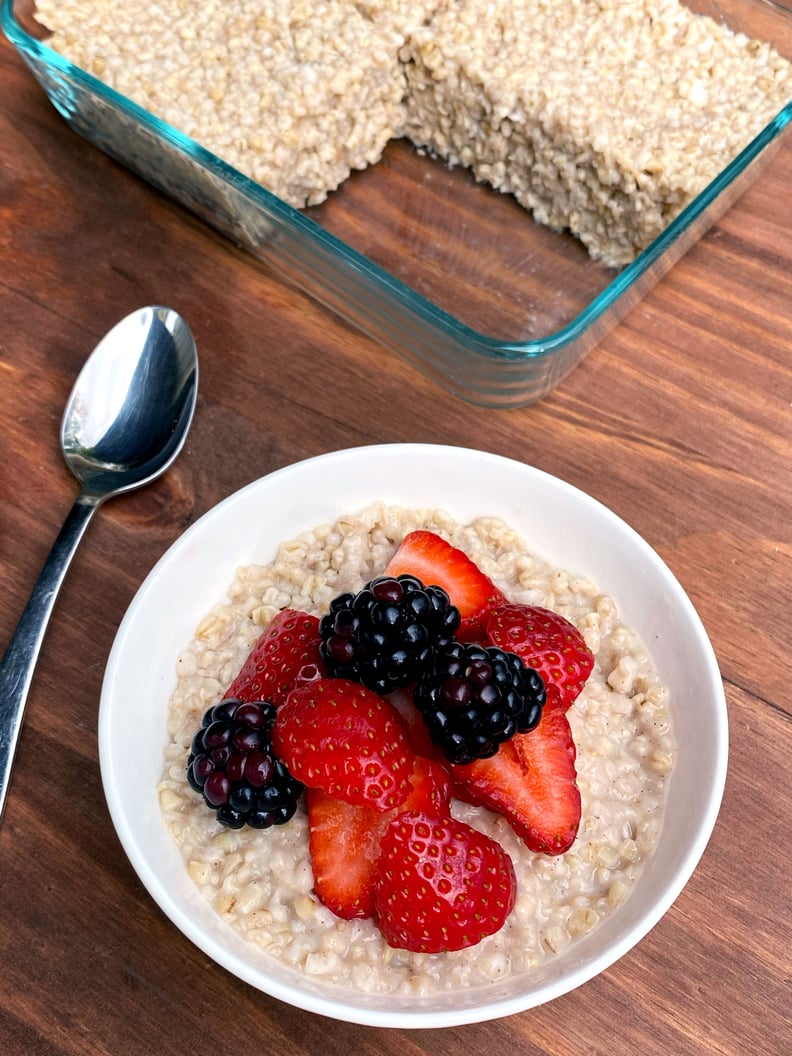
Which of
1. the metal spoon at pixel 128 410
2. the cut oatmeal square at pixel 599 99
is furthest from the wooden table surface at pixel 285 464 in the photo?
the cut oatmeal square at pixel 599 99

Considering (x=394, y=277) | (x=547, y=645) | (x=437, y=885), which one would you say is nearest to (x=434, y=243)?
(x=394, y=277)

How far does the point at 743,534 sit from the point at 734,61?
0.86 m

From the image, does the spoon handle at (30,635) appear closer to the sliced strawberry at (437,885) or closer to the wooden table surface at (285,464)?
the wooden table surface at (285,464)

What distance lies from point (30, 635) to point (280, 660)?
40cm

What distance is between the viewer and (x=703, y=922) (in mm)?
1275

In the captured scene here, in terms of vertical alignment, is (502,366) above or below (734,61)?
below

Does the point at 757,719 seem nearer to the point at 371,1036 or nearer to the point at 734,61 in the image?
the point at 371,1036

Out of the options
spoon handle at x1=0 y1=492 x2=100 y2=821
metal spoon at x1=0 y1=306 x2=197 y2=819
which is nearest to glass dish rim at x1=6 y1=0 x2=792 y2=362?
metal spoon at x1=0 y1=306 x2=197 y2=819

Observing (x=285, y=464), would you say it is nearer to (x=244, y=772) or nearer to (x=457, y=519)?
(x=457, y=519)

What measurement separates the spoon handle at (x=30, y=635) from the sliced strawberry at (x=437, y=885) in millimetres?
527

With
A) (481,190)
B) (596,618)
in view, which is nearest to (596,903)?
(596,618)

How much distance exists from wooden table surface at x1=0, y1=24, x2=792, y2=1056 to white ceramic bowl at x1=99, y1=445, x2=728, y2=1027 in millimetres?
185

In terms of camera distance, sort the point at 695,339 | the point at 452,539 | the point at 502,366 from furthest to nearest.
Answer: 1. the point at 695,339
2. the point at 502,366
3. the point at 452,539

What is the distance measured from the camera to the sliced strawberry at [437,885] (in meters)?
1.01
